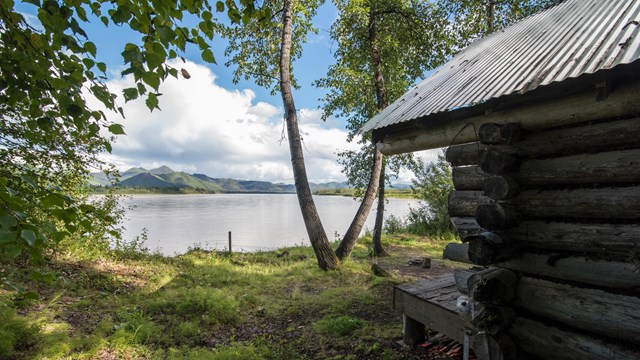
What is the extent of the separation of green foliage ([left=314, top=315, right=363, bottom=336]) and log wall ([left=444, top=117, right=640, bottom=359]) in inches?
87.7

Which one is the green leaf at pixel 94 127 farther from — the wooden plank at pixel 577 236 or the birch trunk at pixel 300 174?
the birch trunk at pixel 300 174

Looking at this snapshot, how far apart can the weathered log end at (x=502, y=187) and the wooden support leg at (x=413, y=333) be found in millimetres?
2464

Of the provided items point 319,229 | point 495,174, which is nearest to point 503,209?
point 495,174

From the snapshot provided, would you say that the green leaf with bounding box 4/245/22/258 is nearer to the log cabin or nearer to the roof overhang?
the log cabin

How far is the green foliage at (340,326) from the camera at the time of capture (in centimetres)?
545

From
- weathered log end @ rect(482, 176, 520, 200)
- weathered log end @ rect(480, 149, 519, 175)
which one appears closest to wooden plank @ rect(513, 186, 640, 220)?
weathered log end @ rect(482, 176, 520, 200)

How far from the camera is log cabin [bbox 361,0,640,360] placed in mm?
2752

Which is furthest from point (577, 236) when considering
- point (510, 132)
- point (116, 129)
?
point (116, 129)

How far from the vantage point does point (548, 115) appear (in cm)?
313

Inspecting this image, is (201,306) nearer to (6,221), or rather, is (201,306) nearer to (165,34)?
(6,221)

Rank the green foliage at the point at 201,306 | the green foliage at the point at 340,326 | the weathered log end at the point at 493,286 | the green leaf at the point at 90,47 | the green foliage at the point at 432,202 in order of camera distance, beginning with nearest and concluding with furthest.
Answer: the green leaf at the point at 90,47 < the weathered log end at the point at 493,286 < the green foliage at the point at 340,326 < the green foliage at the point at 201,306 < the green foliage at the point at 432,202

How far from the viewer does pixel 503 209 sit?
10.9 ft

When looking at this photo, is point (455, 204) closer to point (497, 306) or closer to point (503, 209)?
point (503, 209)

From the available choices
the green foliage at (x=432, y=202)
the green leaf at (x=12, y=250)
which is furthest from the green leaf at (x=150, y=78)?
the green foliage at (x=432, y=202)
